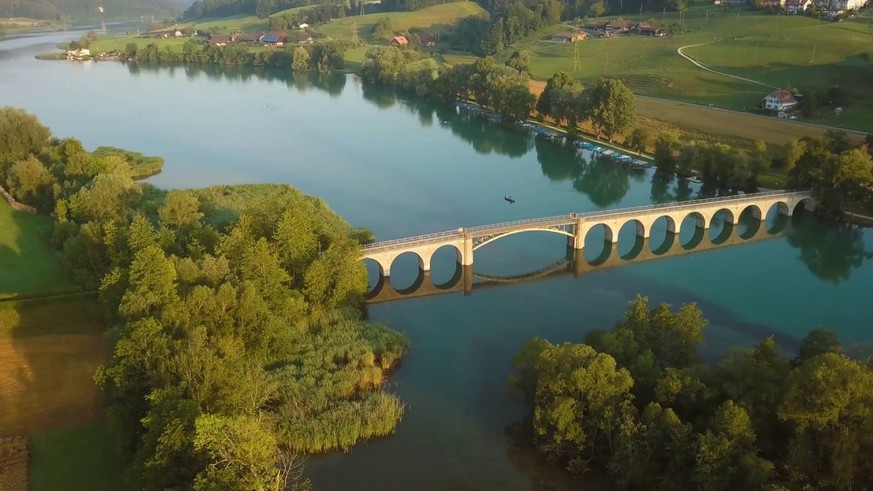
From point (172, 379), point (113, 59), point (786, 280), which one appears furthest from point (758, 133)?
point (113, 59)

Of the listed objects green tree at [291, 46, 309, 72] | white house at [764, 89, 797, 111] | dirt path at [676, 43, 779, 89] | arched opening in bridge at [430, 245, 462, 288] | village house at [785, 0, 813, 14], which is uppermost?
village house at [785, 0, 813, 14]

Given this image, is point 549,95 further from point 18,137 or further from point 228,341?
point 228,341

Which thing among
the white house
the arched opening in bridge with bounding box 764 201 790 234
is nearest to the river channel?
the arched opening in bridge with bounding box 764 201 790 234

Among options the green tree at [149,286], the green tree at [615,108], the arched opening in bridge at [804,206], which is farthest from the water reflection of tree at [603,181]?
the green tree at [149,286]

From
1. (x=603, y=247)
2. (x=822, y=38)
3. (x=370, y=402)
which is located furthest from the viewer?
(x=822, y=38)

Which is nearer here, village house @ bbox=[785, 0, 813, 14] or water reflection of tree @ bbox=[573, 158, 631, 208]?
water reflection of tree @ bbox=[573, 158, 631, 208]

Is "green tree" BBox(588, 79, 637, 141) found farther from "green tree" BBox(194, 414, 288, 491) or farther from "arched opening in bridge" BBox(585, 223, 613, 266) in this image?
"green tree" BBox(194, 414, 288, 491)

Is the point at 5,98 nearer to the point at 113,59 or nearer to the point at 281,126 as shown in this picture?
the point at 281,126
